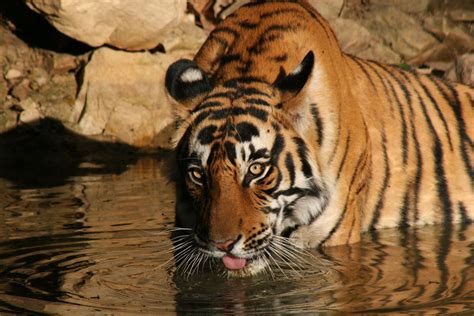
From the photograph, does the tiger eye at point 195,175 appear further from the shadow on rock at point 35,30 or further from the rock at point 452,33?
the rock at point 452,33

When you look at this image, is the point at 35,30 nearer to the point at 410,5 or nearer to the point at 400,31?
the point at 400,31

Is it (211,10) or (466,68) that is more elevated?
(211,10)

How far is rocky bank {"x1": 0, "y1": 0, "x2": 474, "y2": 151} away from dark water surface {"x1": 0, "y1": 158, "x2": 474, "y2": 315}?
2214 mm

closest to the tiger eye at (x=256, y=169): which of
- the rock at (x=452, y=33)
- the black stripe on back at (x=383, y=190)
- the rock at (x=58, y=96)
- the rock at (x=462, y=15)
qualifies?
the black stripe on back at (x=383, y=190)

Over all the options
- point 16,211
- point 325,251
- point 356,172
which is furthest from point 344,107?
point 16,211

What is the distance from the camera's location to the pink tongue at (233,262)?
4.32 metres

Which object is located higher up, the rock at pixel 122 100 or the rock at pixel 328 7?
the rock at pixel 328 7

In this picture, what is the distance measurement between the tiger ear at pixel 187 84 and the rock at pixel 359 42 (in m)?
5.49

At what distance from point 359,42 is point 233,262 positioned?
20.5 ft

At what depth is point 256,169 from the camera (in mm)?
4434

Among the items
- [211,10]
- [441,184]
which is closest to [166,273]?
[441,184]

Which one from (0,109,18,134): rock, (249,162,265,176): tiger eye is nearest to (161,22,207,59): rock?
(0,109,18,134): rock

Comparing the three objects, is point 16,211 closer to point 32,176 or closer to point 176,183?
point 32,176

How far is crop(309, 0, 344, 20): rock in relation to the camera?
34.1ft
